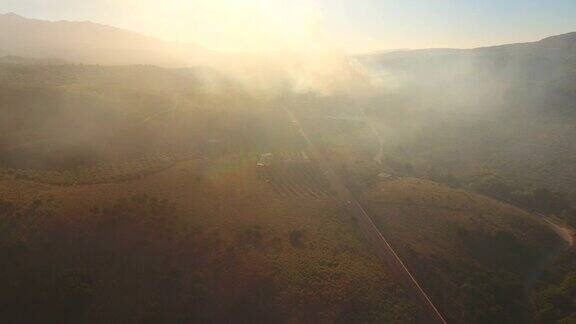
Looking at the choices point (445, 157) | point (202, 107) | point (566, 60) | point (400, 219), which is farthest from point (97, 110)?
point (566, 60)

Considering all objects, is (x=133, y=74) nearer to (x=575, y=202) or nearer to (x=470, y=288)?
(x=470, y=288)

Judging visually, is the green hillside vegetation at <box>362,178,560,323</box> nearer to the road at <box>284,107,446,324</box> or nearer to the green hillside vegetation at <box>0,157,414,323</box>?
the road at <box>284,107,446,324</box>

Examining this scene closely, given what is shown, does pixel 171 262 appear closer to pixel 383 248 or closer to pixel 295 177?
pixel 383 248

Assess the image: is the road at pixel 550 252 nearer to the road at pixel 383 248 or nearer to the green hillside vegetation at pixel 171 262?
the road at pixel 383 248

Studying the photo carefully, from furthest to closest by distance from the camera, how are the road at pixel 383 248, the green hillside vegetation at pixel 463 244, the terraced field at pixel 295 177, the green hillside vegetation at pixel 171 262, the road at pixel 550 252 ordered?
1. the terraced field at pixel 295 177
2. the road at pixel 550 252
3. the green hillside vegetation at pixel 463 244
4. the road at pixel 383 248
5. the green hillside vegetation at pixel 171 262

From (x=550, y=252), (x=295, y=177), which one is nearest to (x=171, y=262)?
(x=295, y=177)

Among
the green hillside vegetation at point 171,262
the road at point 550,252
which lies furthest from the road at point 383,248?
the road at point 550,252

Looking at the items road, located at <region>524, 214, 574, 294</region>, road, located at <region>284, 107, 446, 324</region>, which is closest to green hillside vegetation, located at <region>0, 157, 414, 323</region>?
road, located at <region>284, 107, 446, 324</region>

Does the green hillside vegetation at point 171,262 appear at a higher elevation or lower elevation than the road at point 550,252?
higher
